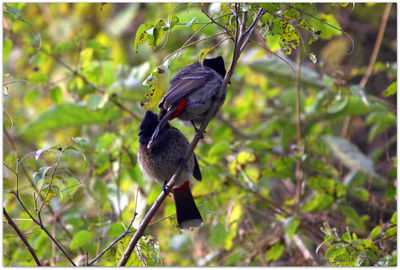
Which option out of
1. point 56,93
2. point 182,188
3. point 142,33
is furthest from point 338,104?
point 56,93

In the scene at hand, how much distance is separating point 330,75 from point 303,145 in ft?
2.00

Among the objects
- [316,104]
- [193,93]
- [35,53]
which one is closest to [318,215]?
[316,104]

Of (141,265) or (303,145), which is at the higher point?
(141,265)

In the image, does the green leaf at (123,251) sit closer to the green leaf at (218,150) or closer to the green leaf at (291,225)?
the green leaf at (291,225)

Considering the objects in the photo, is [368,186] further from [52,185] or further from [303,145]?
[52,185]

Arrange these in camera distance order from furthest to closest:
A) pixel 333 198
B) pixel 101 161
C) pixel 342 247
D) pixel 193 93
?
pixel 101 161 < pixel 333 198 < pixel 193 93 < pixel 342 247

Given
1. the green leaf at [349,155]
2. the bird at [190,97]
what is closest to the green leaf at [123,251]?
the bird at [190,97]

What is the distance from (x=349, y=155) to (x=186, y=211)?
5.57ft

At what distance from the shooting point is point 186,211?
2.72 m

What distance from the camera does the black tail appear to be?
8.75 ft

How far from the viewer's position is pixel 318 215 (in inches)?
134

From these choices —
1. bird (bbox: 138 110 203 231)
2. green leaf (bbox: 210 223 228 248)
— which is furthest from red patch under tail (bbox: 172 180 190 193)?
green leaf (bbox: 210 223 228 248)

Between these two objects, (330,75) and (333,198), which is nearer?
(333,198)

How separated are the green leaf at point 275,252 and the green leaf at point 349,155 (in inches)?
35.9
